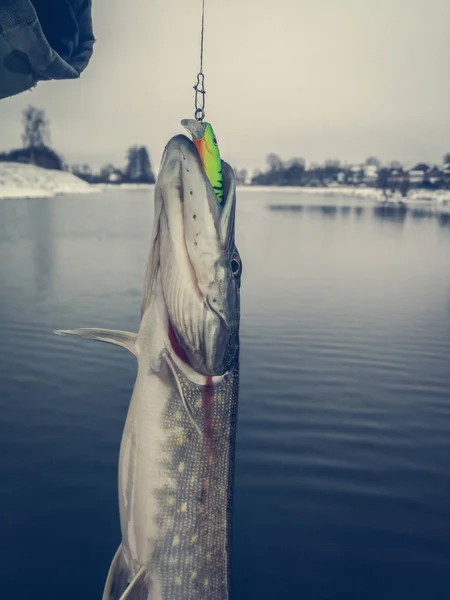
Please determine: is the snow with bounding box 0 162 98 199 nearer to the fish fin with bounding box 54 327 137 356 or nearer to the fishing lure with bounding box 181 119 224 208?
the fish fin with bounding box 54 327 137 356

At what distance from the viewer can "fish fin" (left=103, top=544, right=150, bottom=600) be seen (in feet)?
7.48

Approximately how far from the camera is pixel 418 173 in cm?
9412

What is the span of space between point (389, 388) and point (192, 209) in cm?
672

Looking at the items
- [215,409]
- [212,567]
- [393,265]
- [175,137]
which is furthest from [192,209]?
[393,265]

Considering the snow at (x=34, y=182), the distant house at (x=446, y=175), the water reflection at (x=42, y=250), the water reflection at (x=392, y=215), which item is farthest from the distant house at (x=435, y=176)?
the water reflection at (x=42, y=250)

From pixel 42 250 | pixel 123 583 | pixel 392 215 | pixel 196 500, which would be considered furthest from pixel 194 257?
pixel 392 215

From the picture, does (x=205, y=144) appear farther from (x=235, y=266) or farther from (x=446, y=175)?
(x=446, y=175)

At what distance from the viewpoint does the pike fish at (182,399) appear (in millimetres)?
1986

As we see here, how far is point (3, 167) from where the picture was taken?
58219mm

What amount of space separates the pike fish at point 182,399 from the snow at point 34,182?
168 ft

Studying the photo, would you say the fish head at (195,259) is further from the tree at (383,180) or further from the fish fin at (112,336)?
the tree at (383,180)

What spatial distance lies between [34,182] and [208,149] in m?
61.9

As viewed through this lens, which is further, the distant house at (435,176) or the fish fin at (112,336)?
the distant house at (435,176)

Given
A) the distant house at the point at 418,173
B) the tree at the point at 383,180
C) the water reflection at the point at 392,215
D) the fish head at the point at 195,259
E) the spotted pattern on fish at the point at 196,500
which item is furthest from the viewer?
the distant house at the point at 418,173
